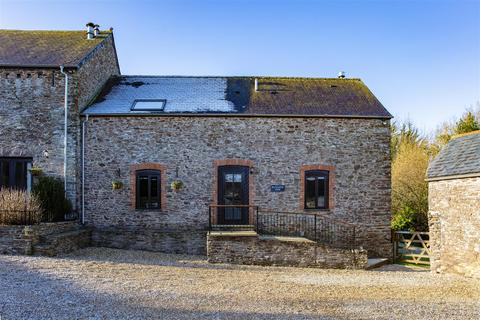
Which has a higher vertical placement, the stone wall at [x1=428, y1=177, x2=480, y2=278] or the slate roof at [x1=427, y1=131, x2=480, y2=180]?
the slate roof at [x1=427, y1=131, x2=480, y2=180]

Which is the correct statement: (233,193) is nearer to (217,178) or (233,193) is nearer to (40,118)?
(217,178)

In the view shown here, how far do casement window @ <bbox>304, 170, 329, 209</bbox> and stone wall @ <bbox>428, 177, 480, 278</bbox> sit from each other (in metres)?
3.52

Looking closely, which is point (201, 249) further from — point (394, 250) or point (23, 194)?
point (394, 250)

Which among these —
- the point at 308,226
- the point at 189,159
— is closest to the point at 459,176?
the point at 308,226

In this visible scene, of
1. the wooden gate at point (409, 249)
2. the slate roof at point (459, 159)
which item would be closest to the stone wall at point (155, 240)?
the wooden gate at point (409, 249)

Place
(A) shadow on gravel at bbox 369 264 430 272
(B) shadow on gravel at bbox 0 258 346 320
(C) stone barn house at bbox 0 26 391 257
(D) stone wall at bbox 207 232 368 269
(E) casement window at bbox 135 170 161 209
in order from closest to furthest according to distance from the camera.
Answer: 1. (B) shadow on gravel at bbox 0 258 346 320
2. (D) stone wall at bbox 207 232 368 269
3. (A) shadow on gravel at bbox 369 264 430 272
4. (C) stone barn house at bbox 0 26 391 257
5. (E) casement window at bbox 135 170 161 209

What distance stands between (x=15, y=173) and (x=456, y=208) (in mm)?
14188

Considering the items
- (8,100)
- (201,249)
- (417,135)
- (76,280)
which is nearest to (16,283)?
(76,280)

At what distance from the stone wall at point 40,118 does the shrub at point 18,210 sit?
2.11m

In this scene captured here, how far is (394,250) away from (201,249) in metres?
6.97

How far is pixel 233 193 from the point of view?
14773 millimetres

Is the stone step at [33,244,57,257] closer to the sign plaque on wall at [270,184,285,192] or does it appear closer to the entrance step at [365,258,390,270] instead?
the sign plaque on wall at [270,184,285,192]

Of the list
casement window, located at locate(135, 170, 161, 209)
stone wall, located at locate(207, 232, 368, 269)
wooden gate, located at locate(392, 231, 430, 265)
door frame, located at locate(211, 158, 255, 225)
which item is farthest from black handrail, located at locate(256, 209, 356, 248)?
casement window, located at locate(135, 170, 161, 209)

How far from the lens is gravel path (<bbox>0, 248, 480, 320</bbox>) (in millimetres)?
7180
